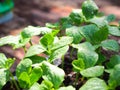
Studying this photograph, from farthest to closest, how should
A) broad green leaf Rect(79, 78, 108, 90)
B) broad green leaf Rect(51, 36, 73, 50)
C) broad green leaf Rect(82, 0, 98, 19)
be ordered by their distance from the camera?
1. broad green leaf Rect(82, 0, 98, 19)
2. broad green leaf Rect(51, 36, 73, 50)
3. broad green leaf Rect(79, 78, 108, 90)

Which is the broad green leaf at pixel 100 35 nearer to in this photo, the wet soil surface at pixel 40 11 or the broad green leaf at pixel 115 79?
the broad green leaf at pixel 115 79

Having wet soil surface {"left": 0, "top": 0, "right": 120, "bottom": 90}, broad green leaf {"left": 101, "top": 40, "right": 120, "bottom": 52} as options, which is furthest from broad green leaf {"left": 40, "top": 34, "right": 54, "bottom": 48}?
wet soil surface {"left": 0, "top": 0, "right": 120, "bottom": 90}

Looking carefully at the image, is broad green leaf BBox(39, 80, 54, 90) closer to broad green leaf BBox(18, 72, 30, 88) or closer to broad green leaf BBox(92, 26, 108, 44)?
broad green leaf BBox(18, 72, 30, 88)

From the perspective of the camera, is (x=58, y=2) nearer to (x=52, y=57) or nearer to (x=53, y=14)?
(x=53, y=14)

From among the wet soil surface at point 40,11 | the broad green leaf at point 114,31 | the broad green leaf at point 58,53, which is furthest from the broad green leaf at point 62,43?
the wet soil surface at point 40,11

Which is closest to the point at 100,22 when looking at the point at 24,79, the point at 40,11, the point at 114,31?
the point at 114,31
